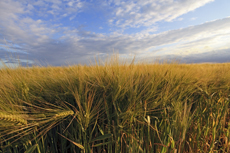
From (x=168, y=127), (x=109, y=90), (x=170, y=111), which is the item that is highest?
(x=109, y=90)

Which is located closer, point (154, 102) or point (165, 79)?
point (154, 102)

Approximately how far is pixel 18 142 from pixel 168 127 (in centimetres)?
136

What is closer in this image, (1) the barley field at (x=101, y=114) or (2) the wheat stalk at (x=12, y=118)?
(2) the wheat stalk at (x=12, y=118)

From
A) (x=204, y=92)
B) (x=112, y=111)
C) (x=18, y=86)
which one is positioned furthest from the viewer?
(x=204, y=92)

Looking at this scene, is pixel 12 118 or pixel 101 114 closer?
pixel 12 118

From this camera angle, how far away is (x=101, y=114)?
1.29 m

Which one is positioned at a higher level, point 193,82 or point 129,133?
point 193,82

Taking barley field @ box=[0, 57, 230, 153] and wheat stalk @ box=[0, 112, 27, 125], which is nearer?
wheat stalk @ box=[0, 112, 27, 125]

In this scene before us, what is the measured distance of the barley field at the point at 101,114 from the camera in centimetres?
109

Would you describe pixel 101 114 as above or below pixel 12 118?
below

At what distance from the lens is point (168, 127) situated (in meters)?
1.31

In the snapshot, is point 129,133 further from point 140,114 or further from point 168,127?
point 168,127

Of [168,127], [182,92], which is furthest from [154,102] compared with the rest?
[182,92]

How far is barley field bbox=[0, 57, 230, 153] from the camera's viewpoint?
109cm
